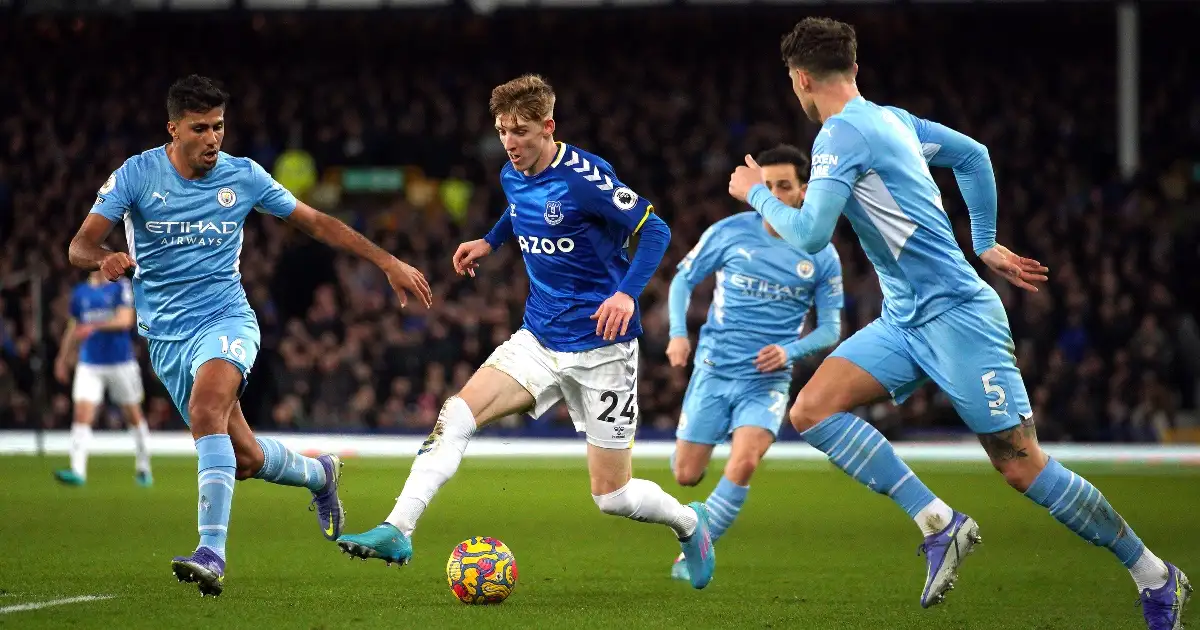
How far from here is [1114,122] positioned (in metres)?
26.6

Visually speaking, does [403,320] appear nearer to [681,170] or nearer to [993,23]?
[681,170]

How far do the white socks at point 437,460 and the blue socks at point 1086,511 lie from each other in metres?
2.54

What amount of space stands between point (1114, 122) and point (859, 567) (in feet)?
66.3

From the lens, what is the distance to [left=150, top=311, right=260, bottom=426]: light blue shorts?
731cm

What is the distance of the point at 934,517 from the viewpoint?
6.56 m

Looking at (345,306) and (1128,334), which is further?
(345,306)

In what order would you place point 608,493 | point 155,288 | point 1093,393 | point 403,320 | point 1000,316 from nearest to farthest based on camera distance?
1. point 1000,316
2. point 608,493
3. point 155,288
4. point 1093,393
5. point 403,320

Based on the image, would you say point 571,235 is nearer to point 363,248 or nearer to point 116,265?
point 363,248

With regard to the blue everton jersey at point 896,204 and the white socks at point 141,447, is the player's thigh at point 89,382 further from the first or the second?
the blue everton jersey at point 896,204

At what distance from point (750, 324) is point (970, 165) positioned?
2.80 m

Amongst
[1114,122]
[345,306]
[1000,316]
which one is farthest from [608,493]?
[1114,122]

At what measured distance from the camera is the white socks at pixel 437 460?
649 centimetres

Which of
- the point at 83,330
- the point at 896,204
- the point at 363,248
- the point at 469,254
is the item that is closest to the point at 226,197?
the point at 363,248

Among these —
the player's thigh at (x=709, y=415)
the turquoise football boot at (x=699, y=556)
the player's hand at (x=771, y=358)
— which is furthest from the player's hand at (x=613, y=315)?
the player's thigh at (x=709, y=415)
